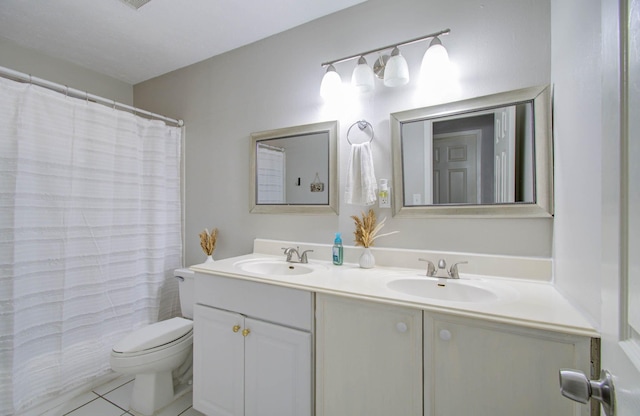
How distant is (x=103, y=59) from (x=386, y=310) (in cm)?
275

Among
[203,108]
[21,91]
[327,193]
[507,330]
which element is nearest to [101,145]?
[21,91]

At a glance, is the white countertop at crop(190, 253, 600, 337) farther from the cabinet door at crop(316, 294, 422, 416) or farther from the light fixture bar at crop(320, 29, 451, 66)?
the light fixture bar at crop(320, 29, 451, 66)

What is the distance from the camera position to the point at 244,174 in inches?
83.0

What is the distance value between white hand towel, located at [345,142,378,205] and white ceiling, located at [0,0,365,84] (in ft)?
2.88

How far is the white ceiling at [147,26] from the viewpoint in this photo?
1.69 metres

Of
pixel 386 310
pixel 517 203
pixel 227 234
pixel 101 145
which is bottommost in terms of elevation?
pixel 386 310

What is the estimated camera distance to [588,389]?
0.46 m

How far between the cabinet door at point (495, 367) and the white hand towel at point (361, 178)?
0.75 metres

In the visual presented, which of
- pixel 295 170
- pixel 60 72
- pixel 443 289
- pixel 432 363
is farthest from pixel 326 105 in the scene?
pixel 60 72

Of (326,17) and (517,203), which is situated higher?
(326,17)

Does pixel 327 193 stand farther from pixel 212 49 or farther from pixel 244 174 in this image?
pixel 212 49

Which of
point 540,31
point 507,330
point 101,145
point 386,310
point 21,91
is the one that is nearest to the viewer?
point 507,330

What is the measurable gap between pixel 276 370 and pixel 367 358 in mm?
441

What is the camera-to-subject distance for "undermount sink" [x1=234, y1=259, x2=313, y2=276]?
1.66 metres
